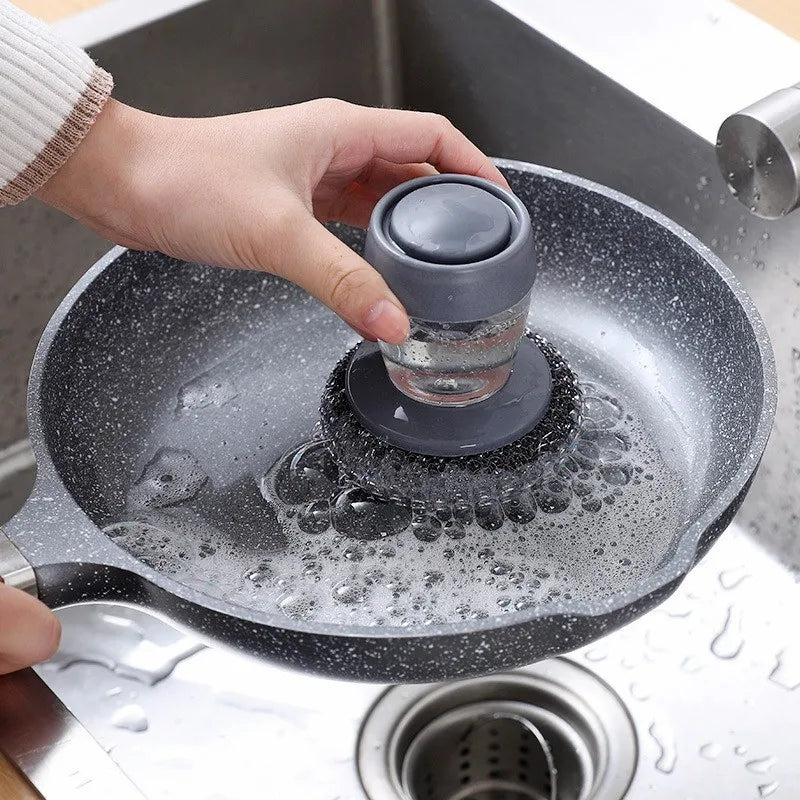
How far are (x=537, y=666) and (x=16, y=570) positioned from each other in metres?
0.32

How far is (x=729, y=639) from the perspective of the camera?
68 cm

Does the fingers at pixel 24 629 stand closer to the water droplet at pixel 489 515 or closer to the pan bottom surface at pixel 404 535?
the pan bottom surface at pixel 404 535

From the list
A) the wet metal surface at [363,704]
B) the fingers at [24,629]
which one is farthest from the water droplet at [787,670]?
the fingers at [24,629]

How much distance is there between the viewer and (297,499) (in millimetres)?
568

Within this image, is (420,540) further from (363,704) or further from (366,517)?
(363,704)

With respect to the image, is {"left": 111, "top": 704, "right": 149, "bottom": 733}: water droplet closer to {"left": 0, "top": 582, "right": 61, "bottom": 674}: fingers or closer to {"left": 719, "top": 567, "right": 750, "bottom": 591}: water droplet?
{"left": 0, "top": 582, "right": 61, "bottom": 674}: fingers

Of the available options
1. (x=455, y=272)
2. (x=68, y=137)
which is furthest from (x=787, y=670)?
(x=68, y=137)

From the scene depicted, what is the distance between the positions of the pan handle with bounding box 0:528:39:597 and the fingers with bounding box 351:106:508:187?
23 centimetres

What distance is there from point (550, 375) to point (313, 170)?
0.14 metres

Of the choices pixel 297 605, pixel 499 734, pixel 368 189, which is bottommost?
pixel 499 734

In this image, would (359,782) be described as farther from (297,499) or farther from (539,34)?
(539,34)

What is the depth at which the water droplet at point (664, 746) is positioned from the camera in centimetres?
62

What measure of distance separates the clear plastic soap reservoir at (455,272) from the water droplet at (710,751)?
249 millimetres

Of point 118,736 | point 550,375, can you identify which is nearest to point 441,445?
point 550,375
